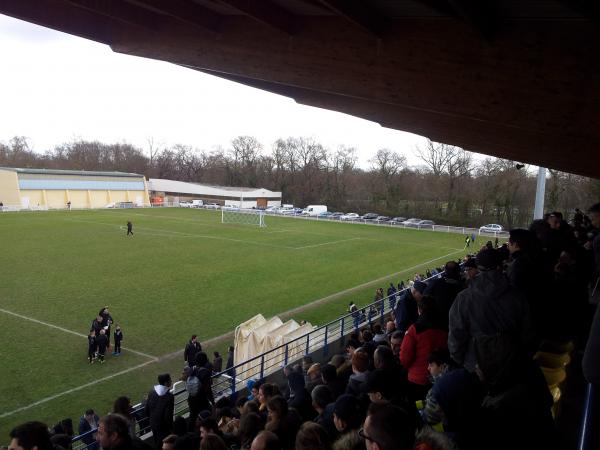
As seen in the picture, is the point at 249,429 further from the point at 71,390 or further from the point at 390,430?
the point at 71,390

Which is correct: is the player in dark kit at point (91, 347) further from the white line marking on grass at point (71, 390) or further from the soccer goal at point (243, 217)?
the soccer goal at point (243, 217)

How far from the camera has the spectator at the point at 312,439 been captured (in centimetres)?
266

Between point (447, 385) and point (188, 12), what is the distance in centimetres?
563

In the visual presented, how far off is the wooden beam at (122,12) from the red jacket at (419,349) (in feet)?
17.4

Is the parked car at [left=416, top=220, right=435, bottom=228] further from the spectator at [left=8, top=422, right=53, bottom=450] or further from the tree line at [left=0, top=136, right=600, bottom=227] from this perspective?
the spectator at [left=8, top=422, right=53, bottom=450]

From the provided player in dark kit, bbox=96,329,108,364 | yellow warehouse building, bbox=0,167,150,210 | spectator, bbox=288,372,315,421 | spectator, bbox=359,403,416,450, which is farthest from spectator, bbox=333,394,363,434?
yellow warehouse building, bbox=0,167,150,210

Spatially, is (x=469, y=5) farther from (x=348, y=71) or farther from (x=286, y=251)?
(x=286, y=251)

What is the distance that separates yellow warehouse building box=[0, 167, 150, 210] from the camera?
52312mm

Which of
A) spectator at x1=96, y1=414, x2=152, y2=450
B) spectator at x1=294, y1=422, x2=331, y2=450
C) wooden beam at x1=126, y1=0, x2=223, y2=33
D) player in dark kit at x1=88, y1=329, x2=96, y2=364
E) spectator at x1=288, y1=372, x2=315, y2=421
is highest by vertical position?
wooden beam at x1=126, y1=0, x2=223, y2=33

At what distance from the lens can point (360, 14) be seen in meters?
4.77

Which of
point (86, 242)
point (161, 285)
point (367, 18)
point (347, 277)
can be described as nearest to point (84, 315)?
point (161, 285)

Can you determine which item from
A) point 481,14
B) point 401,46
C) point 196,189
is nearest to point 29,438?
point 481,14

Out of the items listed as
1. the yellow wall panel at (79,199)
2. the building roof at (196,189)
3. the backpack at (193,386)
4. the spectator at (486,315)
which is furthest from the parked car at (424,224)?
the spectator at (486,315)

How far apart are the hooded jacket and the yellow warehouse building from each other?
190 ft
